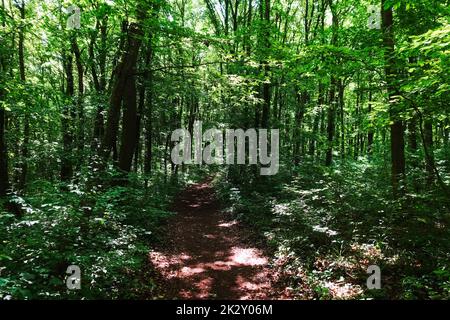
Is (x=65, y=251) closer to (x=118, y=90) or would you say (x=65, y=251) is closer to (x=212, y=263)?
(x=212, y=263)

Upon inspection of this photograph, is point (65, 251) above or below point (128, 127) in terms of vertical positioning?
below

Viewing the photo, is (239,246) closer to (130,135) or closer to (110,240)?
(110,240)

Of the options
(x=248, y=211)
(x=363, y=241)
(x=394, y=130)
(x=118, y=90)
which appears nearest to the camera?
(x=363, y=241)

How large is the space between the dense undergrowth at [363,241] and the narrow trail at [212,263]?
2.29ft

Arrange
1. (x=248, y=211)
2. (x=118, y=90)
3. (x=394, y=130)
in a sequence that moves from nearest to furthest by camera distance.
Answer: (x=394, y=130) → (x=118, y=90) → (x=248, y=211)

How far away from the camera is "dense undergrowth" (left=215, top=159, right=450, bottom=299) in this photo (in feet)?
20.6

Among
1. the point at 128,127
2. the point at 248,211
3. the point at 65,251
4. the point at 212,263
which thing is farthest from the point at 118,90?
the point at 248,211

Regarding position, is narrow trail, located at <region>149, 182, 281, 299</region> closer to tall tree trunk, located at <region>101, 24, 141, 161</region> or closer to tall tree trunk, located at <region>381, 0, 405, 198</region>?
tall tree trunk, located at <region>101, 24, 141, 161</region>

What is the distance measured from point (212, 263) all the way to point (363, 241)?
14.1ft

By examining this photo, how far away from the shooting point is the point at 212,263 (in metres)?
9.23

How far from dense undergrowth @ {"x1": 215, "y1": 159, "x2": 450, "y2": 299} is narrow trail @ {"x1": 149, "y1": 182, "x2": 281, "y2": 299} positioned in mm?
697

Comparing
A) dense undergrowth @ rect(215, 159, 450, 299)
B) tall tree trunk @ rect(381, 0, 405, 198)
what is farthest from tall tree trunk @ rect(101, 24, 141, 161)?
tall tree trunk @ rect(381, 0, 405, 198)

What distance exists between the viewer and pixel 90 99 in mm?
13508
